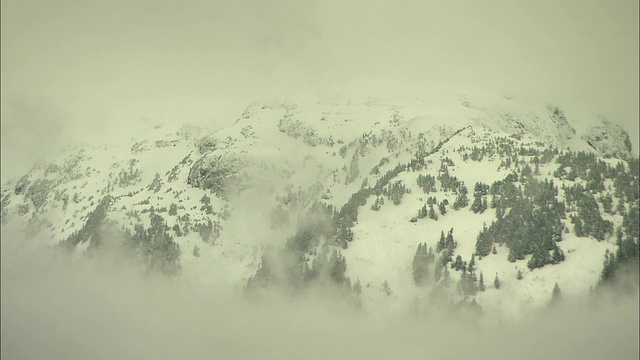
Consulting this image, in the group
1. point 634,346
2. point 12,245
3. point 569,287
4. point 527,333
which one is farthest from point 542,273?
point 12,245

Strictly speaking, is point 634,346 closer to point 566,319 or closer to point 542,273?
point 566,319

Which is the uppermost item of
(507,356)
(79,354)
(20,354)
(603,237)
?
(20,354)

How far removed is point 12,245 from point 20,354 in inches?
981

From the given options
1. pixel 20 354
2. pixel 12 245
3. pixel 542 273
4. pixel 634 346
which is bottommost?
pixel 634 346

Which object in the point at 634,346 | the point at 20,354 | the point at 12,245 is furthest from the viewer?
the point at 634,346

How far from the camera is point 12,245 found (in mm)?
57031

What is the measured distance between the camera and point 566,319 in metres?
184

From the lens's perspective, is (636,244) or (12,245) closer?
(12,245)

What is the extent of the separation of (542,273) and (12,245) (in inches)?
6875

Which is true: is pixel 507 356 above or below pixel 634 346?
below

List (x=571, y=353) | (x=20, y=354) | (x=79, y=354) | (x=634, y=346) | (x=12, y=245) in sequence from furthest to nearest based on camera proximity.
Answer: (x=571, y=353), (x=634, y=346), (x=79, y=354), (x=12, y=245), (x=20, y=354)

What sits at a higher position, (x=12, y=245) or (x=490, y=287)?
(x=12, y=245)

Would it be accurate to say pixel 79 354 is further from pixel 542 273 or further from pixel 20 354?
pixel 542 273

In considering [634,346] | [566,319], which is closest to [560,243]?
[566,319]
